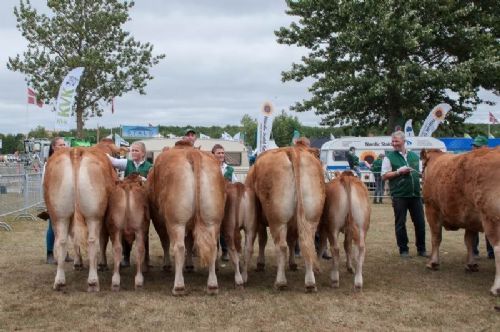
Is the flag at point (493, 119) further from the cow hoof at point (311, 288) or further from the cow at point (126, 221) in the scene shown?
the cow at point (126, 221)

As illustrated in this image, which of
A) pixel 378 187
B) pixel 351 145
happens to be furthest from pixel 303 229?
pixel 351 145

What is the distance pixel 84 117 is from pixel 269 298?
25.9 meters

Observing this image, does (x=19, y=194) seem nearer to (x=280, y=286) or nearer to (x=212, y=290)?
(x=212, y=290)

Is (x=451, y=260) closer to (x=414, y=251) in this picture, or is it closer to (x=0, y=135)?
(x=414, y=251)

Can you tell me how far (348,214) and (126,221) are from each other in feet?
9.33

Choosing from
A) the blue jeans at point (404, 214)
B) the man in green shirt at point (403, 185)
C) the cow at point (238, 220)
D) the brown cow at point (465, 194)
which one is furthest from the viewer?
the blue jeans at point (404, 214)

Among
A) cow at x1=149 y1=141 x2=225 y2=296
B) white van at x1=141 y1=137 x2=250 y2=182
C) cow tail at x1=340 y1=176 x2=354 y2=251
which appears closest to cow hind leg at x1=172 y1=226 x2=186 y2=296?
cow at x1=149 y1=141 x2=225 y2=296

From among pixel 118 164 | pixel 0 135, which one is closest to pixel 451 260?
pixel 118 164

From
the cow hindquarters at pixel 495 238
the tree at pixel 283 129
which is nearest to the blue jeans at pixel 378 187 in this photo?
the cow hindquarters at pixel 495 238

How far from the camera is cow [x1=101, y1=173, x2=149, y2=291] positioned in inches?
273

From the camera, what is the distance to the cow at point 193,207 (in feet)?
21.5

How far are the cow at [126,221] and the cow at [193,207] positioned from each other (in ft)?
1.68

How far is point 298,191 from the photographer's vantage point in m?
6.68

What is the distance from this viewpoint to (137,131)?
1394 inches
